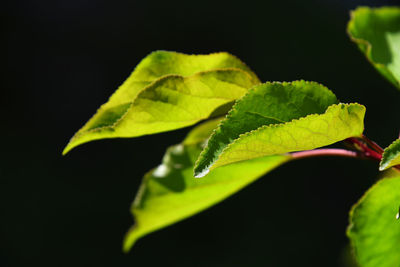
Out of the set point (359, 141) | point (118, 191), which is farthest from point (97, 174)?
point (359, 141)

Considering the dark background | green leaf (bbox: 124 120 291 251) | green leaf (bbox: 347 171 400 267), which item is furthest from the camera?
the dark background

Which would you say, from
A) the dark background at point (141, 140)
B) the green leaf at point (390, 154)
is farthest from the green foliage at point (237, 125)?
the dark background at point (141, 140)

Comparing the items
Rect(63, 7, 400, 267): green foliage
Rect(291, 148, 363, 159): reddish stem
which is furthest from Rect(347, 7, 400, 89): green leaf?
Rect(291, 148, 363, 159): reddish stem

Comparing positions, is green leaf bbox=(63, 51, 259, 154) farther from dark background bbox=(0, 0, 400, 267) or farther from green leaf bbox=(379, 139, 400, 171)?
dark background bbox=(0, 0, 400, 267)

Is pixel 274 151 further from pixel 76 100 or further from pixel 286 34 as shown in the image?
pixel 286 34

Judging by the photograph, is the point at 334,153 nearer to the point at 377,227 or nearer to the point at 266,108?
the point at 377,227

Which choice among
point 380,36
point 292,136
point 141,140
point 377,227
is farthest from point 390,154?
point 141,140

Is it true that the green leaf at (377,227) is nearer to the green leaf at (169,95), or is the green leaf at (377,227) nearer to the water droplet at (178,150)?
the green leaf at (169,95)

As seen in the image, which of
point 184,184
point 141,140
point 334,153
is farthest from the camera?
point 141,140
